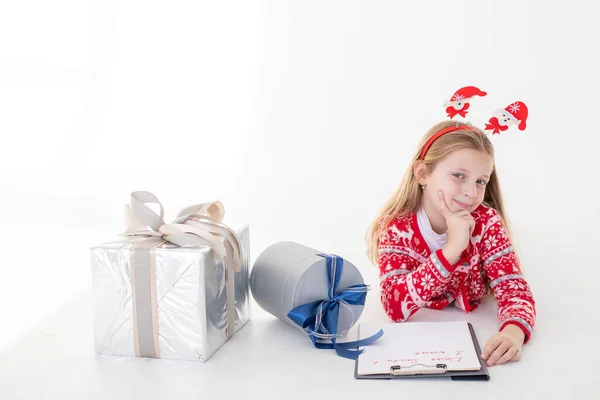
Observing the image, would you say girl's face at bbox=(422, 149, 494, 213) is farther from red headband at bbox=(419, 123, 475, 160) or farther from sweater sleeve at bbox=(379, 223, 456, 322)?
sweater sleeve at bbox=(379, 223, 456, 322)

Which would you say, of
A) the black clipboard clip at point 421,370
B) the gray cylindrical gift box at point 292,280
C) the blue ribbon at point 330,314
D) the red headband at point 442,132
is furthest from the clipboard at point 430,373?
the red headband at point 442,132

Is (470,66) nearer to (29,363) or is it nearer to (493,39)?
(493,39)

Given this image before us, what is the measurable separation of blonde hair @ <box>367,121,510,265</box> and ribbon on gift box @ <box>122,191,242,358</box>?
0.56 m

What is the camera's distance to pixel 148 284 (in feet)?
7.03

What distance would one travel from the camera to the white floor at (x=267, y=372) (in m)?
1.98

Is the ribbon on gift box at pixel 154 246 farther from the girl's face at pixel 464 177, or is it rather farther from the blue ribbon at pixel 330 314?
the girl's face at pixel 464 177

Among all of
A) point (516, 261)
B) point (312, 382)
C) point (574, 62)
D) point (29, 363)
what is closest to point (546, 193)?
point (574, 62)

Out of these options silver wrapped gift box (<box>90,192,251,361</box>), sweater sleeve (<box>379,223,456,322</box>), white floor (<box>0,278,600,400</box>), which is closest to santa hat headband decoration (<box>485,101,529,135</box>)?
sweater sleeve (<box>379,223,456,322</box>)

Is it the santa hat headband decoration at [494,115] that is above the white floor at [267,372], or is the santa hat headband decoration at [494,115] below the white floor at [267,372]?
above

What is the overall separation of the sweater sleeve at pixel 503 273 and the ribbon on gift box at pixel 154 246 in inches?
30.9

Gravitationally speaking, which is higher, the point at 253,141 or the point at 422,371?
the point at 253,141

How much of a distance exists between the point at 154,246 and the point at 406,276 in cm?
78

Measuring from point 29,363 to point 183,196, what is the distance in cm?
194

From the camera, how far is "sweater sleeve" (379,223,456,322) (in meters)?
2.34
